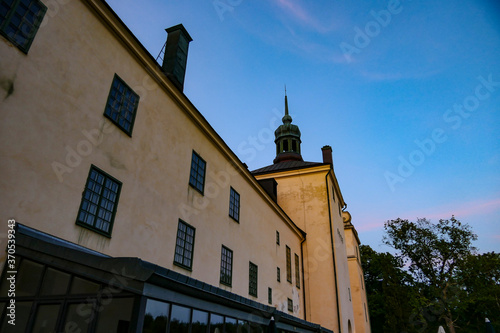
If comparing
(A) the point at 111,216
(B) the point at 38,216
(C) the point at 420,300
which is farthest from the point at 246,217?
(C) the point at 420,300

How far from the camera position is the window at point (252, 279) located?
16.1 meters

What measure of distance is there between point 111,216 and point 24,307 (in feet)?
8.96

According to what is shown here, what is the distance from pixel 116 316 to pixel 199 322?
96.9 inches

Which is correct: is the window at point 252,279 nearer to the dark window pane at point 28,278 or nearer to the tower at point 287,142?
the dark window pane at point 28,278

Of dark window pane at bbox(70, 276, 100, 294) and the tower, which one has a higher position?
the tower

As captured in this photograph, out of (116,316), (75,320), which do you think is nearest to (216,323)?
(116,316)

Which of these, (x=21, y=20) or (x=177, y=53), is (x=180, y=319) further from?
(x=177, y=53)

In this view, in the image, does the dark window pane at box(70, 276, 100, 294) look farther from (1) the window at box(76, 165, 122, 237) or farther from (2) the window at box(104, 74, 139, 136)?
(2) the window at box(104, 74, 139, 136)

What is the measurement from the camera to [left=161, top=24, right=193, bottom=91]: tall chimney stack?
13737 millimetres

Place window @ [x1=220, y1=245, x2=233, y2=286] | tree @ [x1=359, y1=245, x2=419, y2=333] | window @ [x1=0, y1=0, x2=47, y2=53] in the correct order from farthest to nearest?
tree @ [x1=359, y1=245, x2=419, y2=333]
window @ [x1=220, y1=245, x2=233, y2=286]
window @ [x1=0, y1=0, x2=47, y2=53]

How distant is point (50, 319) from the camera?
20.7ft

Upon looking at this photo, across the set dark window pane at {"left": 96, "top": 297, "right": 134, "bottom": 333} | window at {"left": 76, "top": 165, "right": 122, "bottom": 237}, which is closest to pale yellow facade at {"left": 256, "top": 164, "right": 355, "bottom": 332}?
window at {"left": 76, "top": 165, "right": 122, "bottom": 237}

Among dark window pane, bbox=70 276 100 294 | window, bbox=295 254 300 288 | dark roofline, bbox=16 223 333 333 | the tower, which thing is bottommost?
dark window pane, bbox=70 276 100 294

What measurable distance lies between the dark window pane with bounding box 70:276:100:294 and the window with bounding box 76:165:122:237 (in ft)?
5.46
